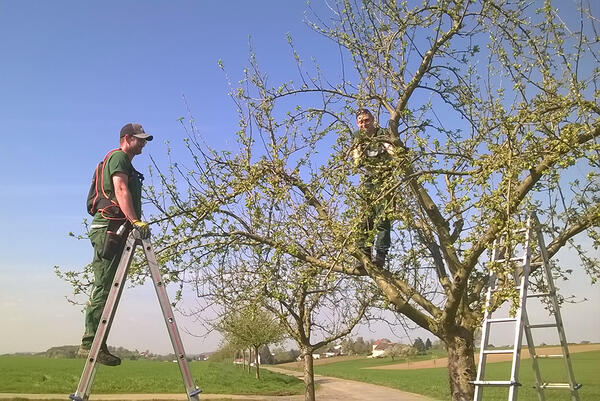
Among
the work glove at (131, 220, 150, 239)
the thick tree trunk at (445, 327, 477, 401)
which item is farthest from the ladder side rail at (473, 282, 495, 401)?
the work glove at (131, 220, 150, 239)

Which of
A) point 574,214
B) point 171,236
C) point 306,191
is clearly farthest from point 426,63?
point 171,236

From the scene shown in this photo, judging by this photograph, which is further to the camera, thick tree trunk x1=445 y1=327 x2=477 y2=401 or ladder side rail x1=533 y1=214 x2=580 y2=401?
thick tree trunk x1=445 y1=327 x2=477 y2=401

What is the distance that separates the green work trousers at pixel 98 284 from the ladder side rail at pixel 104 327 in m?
0.45

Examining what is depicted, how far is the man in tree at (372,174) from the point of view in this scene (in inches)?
241

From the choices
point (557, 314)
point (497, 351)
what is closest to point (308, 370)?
point (557, 314)

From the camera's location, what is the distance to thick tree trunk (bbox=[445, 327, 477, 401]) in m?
6.73

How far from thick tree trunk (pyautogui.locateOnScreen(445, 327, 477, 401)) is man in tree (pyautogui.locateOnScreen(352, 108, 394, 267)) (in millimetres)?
1328

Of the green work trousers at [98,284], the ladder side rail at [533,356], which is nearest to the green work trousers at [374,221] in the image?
the ladder side rail at [533,356]

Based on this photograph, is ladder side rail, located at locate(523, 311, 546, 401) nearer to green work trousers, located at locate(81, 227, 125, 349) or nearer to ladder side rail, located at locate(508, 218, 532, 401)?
ladder side rail, located at locate(508, 218, 532, 401)

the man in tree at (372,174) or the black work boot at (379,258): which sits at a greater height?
the man in tree at (372,174)

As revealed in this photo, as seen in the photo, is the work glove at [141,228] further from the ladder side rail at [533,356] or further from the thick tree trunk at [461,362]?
the thick tree trunk at [461,362]

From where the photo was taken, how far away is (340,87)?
7.65 m

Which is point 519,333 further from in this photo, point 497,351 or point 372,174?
point 372,174

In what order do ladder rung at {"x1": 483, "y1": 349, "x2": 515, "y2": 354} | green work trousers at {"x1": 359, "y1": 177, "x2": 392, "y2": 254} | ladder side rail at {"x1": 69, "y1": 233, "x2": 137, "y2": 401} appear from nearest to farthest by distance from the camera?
ladder side rail at {"x1": 69, "y1": 233, "x2": 137, "y2": 401} → ladder rung at {"x1": 483, "y1": 349, "x2": 515, "y2": 354} → green work trousers at {"x1": 359, "y1": 177, "x2": 392, "y2": 254}
